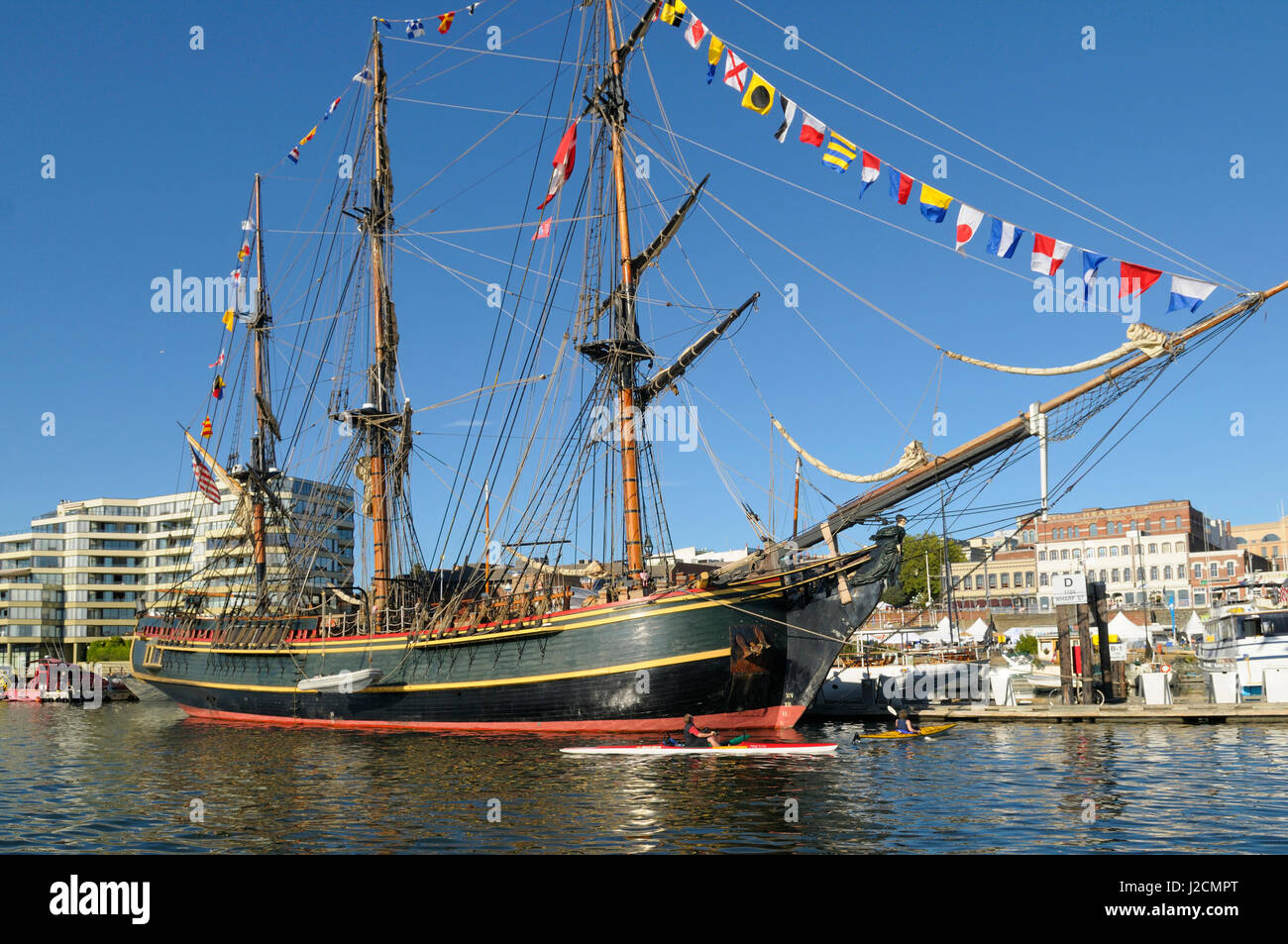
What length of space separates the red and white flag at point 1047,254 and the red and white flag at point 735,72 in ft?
31.0

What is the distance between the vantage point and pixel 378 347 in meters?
49.6

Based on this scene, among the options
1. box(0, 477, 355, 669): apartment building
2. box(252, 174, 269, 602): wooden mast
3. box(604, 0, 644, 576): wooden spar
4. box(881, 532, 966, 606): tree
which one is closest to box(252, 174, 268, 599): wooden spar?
box(252, 174, 269, 602): wooden mast

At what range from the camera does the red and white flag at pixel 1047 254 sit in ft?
78.0

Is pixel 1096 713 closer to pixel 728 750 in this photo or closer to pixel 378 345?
pixel 728 750

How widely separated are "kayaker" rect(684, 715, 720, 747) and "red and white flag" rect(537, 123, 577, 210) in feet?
61.5

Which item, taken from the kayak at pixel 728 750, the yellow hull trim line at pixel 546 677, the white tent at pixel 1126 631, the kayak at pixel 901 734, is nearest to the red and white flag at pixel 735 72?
the yellow hull trim line at pixel 546 677

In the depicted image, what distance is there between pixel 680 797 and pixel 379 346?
3492cm

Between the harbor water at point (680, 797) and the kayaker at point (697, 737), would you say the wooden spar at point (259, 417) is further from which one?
the kayaker at point (697, 737)

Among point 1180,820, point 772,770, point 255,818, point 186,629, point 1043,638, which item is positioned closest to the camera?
point 1180,820

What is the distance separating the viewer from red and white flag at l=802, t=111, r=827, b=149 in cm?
2625

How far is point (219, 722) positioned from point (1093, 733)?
132 feet
